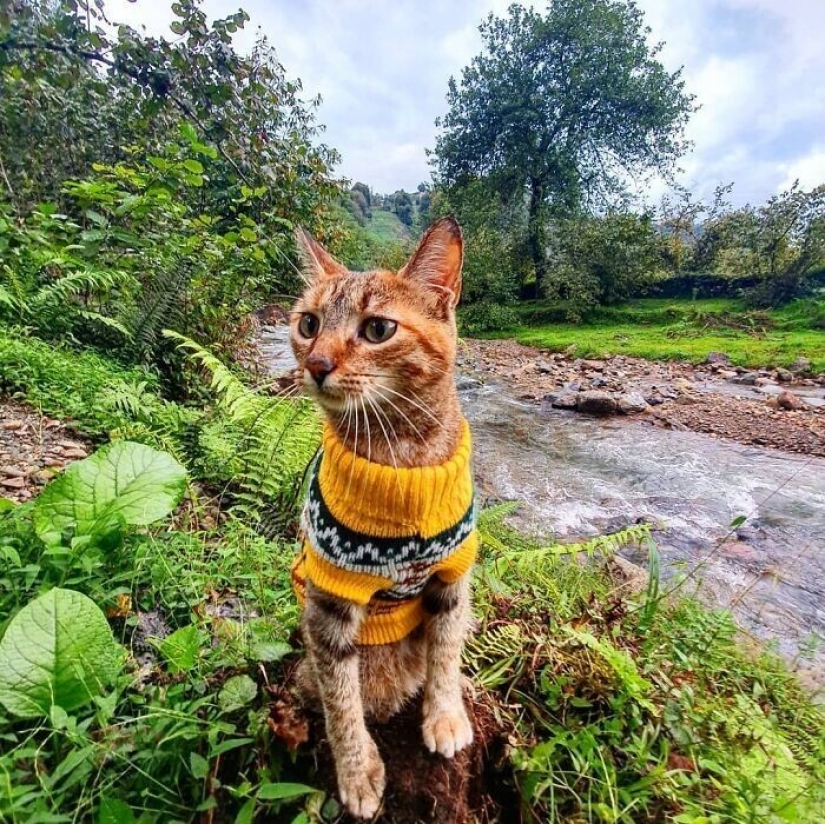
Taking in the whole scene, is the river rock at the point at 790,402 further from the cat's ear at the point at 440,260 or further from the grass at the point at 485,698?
the cat's ear at the point at 440,260

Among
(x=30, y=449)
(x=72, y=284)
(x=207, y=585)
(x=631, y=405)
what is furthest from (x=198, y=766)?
(x=631, y=405)

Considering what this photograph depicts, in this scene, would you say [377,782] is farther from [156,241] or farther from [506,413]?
[506,413]

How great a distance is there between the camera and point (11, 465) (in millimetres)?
2648

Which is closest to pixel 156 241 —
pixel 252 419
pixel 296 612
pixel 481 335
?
pixel 252 419

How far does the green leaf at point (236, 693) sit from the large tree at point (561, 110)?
21.8 m

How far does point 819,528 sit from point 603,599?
4.16m

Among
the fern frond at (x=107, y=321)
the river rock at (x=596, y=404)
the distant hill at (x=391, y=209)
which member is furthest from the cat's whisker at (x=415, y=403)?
the distant hill at (x=391, y=209)

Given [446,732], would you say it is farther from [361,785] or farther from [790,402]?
[790,402]

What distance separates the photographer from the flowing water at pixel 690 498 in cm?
400

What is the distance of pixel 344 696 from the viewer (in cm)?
150

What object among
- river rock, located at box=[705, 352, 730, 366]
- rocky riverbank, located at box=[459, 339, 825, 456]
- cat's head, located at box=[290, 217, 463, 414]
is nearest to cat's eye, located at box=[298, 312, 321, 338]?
cat's head, located at box=[290, 217, 463, 414]

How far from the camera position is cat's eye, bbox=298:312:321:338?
5.72 feet

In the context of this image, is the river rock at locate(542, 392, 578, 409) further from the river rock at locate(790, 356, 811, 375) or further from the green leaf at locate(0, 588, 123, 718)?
the green leaf at locate(0, 588, 123, 718)

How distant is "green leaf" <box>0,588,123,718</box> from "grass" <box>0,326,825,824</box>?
7 centimetres
